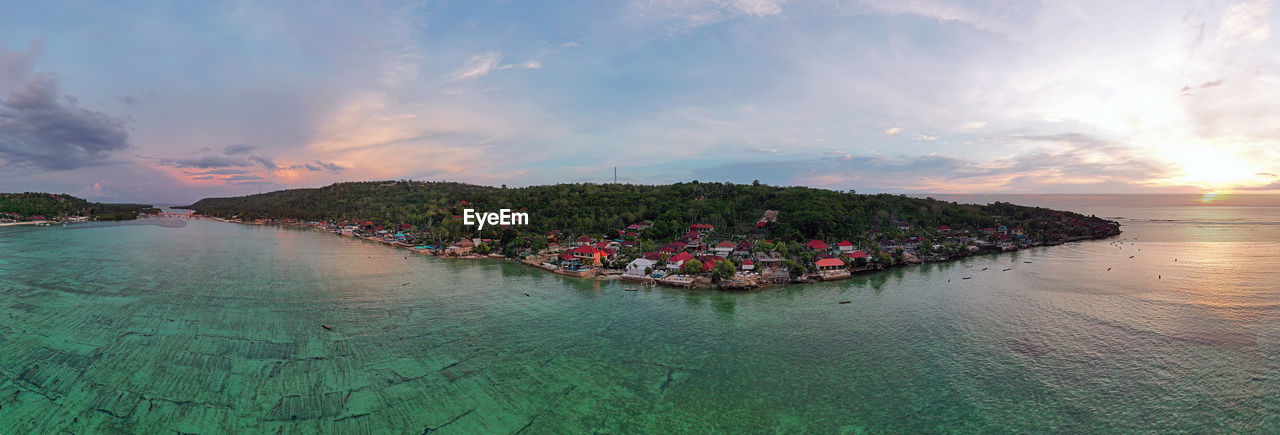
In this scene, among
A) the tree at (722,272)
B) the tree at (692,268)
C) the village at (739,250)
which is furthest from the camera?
the village at (739,250)

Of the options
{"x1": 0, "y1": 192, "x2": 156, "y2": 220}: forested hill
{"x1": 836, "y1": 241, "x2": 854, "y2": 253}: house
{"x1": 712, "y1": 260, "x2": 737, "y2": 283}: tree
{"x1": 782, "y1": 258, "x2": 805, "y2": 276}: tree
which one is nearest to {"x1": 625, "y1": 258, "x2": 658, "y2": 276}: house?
{"x1": 712, "y1": 260, "x2": 737, "y2": 283}: tree

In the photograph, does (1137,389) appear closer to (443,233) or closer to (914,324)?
(914,324)

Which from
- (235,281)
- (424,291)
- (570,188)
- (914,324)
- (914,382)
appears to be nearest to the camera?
(914,382)

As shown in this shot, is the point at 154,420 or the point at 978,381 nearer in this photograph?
the point at 154,420

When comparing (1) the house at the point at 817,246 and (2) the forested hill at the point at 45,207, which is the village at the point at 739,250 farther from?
(2) the forested hill at the point at 45,207

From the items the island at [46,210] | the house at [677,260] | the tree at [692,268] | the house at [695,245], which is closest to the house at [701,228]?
the house at [695,245]

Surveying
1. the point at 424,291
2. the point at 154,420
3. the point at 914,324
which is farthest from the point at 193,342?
the point at 914,324

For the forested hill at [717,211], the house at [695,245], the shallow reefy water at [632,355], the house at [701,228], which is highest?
the forested hill at [717,211]

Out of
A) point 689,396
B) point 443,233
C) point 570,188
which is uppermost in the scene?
point 570,188
